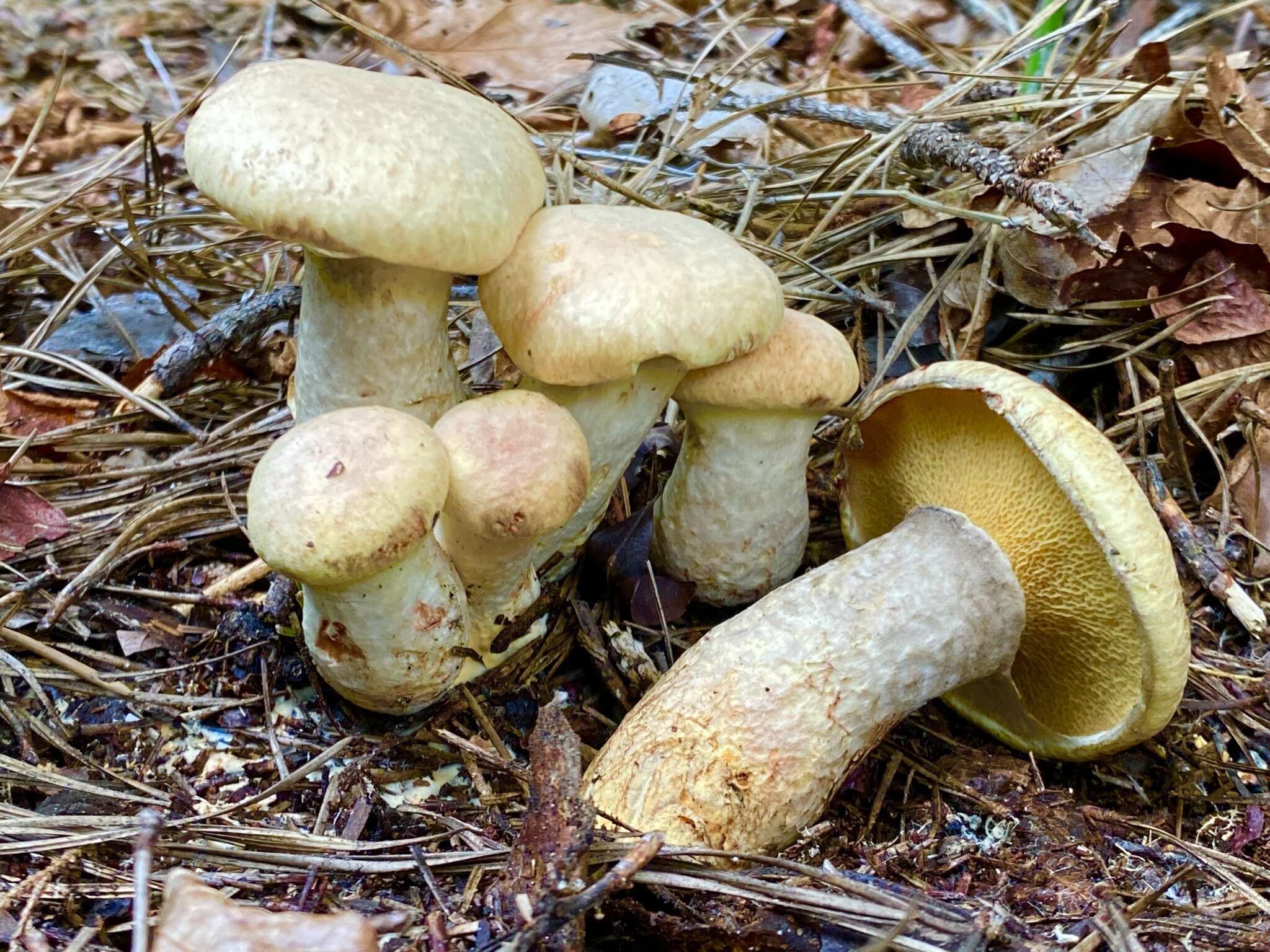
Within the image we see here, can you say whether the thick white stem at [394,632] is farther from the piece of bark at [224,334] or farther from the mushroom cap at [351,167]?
the piece of bark at [224,334]

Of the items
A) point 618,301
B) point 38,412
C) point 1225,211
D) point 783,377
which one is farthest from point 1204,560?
point 38,412

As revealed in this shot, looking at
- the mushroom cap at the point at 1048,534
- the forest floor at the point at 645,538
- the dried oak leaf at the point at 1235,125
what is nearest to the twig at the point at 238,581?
the forest floor at the point at 645,538

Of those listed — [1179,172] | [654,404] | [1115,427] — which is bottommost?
[1115,427]

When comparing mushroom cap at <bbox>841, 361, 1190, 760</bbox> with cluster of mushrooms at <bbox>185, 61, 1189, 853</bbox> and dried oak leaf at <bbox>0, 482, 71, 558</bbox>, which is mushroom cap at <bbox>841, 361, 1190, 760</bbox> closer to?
cluster of mushrooms at <bbox>185, 61, 1189, 853</bbox>

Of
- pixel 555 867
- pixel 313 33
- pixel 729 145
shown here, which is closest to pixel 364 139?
pixel 555 867

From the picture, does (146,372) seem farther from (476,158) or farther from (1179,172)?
(1179,172)

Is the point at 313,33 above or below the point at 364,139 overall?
below

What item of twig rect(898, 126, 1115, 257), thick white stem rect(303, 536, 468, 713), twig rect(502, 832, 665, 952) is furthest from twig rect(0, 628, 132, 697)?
twig rect(898, 126, 1115, 257)
